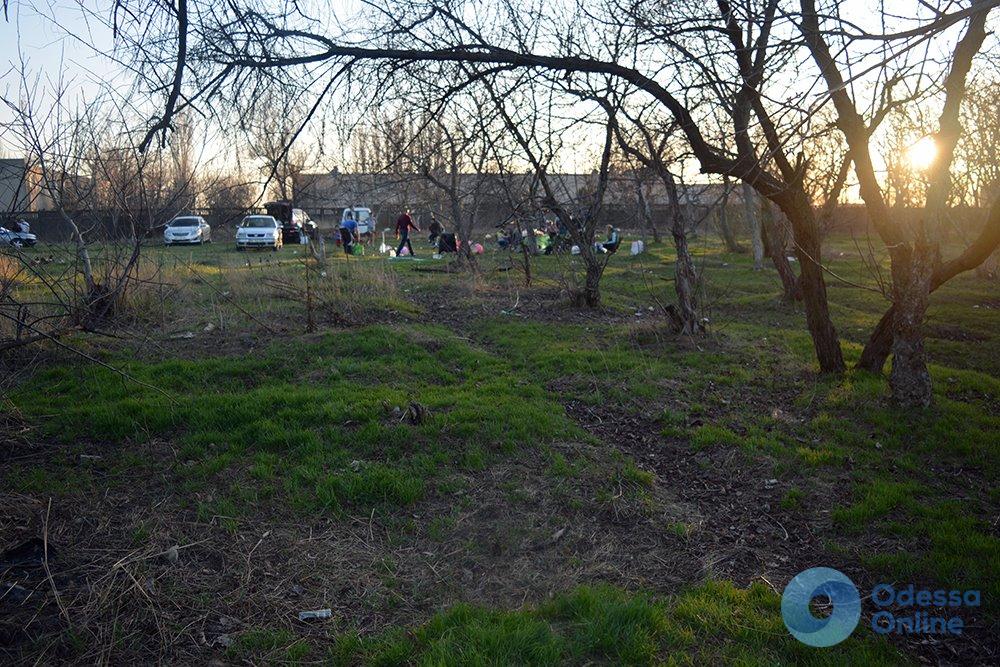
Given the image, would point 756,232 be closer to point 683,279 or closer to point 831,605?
point 683,279

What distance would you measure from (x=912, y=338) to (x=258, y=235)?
2703 cm

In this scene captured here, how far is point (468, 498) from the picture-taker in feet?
16.4

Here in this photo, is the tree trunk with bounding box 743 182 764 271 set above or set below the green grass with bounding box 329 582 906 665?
above

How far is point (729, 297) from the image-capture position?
1527 cm

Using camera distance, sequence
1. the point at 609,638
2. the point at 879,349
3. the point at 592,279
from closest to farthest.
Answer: the point at 609,638 → the point at 879,349 → the point at 592,279

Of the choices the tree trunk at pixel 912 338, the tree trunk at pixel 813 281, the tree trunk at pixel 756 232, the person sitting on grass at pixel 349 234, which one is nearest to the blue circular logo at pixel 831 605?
the tree trunk at pixel 912 338

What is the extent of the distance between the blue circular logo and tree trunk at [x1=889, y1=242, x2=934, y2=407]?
345 cm

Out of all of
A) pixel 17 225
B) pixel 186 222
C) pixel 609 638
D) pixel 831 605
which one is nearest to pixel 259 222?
pixel 186 222

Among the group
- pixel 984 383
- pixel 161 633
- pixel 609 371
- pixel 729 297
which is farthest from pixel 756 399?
pixel 729 297

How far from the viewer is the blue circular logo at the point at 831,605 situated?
3.45 meters

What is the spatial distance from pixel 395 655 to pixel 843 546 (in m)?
2.87

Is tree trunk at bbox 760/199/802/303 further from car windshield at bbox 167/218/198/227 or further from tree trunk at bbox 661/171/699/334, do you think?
car windshield at bbox 167/218/198/227

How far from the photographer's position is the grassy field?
11.5ft

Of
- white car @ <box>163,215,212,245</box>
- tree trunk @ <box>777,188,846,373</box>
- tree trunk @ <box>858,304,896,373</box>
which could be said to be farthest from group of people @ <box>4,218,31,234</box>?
white car @ <box>163,215,212,245</box>
